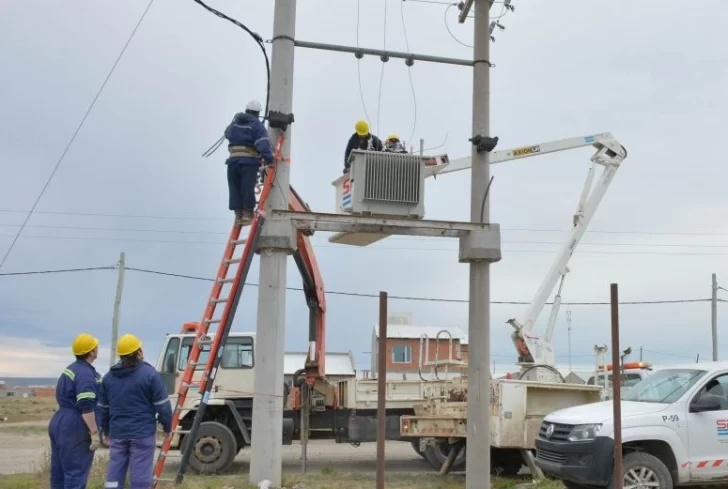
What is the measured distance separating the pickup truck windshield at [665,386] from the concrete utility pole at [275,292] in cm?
470

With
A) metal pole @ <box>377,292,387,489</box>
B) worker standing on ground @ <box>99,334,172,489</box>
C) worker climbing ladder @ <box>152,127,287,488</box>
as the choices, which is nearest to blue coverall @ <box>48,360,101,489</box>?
worker standing on ground @ <box>99,334,172,489</box>

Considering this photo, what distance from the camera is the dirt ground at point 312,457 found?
47.4 feet

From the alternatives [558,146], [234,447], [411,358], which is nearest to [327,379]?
→ [234,447]

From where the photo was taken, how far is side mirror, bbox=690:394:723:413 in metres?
9.14

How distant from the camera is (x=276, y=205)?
9703 millimetres

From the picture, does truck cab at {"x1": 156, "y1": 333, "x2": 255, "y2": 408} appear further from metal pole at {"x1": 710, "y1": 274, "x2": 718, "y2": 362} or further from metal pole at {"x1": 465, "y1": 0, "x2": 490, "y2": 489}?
metal pole at {"x1": 710, "y1": 274, "x2": 718, "y2": 362}

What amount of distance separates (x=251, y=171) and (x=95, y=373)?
326cm

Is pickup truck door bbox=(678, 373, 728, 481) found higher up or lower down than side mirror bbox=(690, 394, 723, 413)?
lower down

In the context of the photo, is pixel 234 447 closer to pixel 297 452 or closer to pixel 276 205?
pixel 297 452

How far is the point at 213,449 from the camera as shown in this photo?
1352 cm

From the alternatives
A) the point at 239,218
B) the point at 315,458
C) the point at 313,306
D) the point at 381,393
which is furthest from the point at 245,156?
the point at 315,458

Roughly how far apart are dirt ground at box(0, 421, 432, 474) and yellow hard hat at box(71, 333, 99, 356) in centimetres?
585

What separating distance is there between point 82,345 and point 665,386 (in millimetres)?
7107

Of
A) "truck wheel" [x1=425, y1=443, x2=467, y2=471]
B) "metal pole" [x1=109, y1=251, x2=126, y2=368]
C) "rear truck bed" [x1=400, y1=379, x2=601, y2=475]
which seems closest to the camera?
"rear truck bed" [x1=400, y1=379, x2=601, y2=475]
